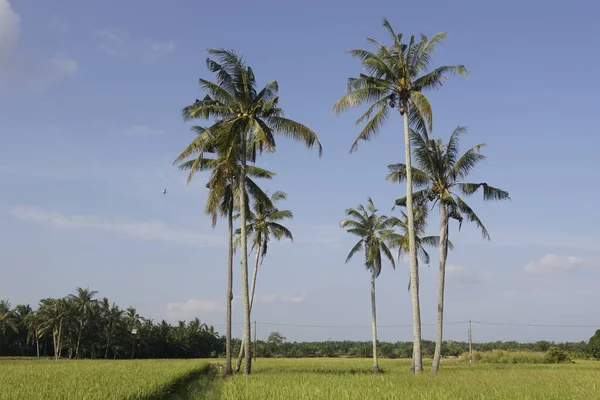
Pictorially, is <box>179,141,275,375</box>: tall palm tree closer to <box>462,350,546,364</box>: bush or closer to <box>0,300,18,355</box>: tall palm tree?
<box>462,350,546,364</box>: bush

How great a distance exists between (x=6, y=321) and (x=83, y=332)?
37.1 feet

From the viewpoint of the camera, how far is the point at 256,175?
3491 cm

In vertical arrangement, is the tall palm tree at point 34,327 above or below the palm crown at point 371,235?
below

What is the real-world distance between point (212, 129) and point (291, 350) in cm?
8478

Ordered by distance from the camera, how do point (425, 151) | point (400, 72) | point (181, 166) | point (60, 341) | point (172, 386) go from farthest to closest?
1. point (60, 341)
2. point (181, 166)
3. point (425, 151)
4. point (400, 72)
5. point (172, 386)

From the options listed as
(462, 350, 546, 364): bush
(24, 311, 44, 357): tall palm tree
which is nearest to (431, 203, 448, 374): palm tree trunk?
Result: (462, 350, 546, 364): bush

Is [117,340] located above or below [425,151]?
below

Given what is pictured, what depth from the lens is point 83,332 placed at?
7675cm

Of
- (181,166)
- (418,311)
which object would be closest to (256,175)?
(181,166)

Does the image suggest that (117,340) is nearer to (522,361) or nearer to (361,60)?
(522,361)

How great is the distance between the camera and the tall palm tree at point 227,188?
28.3 metres

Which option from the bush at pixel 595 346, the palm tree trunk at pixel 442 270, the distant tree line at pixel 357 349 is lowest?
the distant tree line at pixel 357 349

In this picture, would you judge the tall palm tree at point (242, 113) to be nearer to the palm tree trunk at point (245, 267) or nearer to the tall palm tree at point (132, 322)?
the palm tree trunk at point (245, 267)

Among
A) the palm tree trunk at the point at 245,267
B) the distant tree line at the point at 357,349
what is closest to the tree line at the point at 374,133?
the palm tree trunk at the point at 245,267
